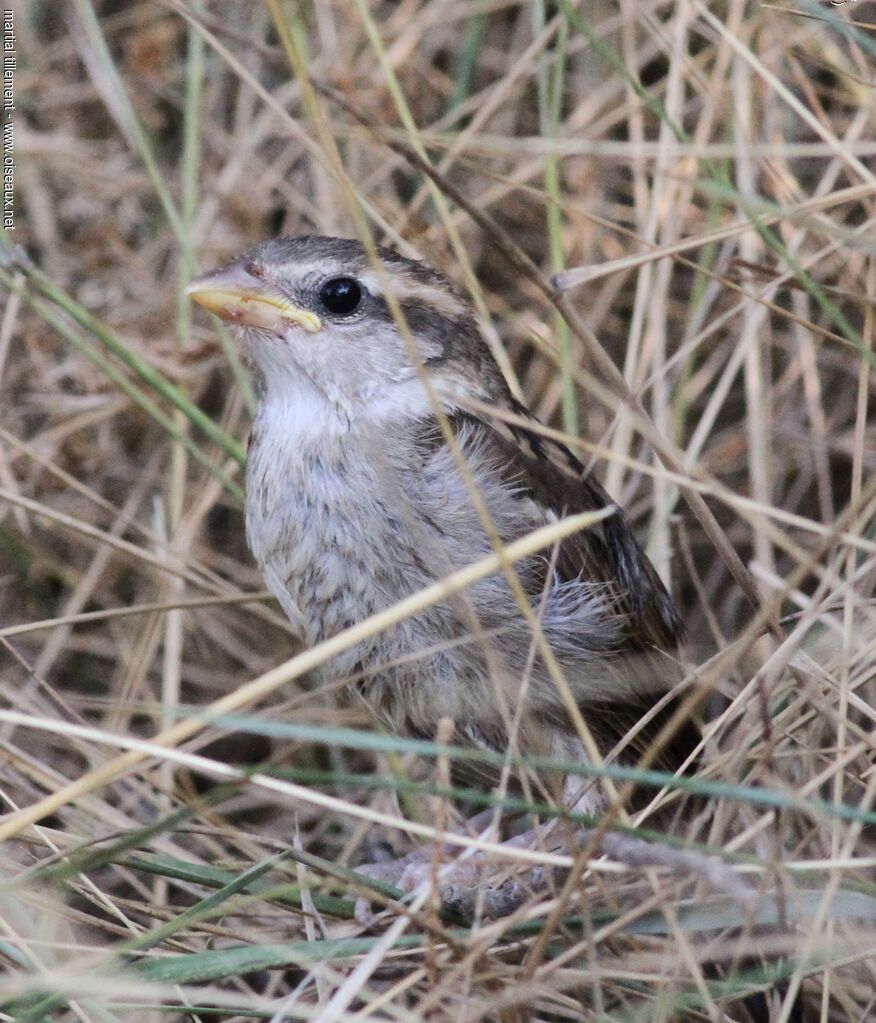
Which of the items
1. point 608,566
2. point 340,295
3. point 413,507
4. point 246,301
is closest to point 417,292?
point 340,295

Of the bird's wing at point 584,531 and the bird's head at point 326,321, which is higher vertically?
the bird's head at point 326,321

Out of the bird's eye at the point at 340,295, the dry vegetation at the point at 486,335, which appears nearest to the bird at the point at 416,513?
the bird's eye at the point at 340,295

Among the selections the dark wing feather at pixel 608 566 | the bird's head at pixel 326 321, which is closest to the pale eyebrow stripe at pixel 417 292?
the bird's head at pixel 326 321

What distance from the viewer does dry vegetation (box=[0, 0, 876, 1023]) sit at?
2.83 metres

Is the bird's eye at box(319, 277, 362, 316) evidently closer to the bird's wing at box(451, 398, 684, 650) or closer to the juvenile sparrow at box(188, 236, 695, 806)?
the juvenile sparrow at box(188, 236, 695, 806)

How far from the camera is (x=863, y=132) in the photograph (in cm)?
410

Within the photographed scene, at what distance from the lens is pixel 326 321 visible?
3.15 meters

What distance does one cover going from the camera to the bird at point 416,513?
289 centimetres

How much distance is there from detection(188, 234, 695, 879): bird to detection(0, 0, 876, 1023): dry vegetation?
0.21 metres

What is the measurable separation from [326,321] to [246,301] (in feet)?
0.61

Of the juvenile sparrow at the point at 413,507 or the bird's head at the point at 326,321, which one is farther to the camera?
the bird's head at the point at 326,321

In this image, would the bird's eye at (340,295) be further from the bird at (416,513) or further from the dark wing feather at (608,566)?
the dark wing feather at (608,566)

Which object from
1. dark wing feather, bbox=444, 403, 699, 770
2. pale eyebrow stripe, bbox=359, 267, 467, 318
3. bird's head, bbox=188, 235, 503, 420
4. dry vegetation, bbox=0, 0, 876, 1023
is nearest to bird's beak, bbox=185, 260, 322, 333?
bird's head, bbox=188, 235, 503, 420

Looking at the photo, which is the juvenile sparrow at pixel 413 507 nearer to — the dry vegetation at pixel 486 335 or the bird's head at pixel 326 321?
the bird's head at pixel 326 321
